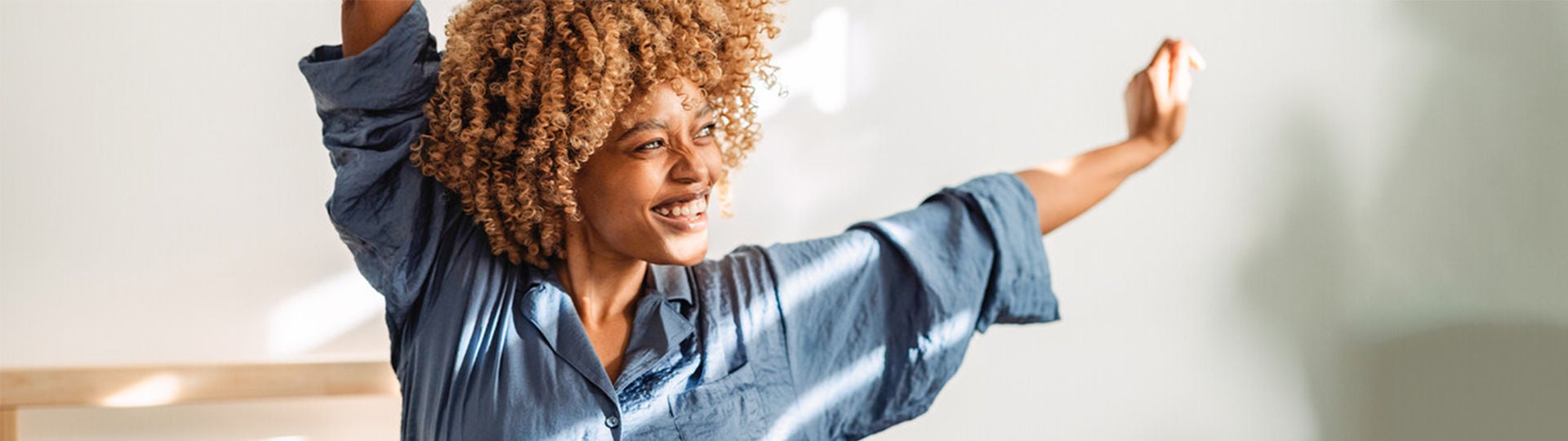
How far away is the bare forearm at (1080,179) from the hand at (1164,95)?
21 mm

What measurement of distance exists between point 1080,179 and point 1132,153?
0.05m

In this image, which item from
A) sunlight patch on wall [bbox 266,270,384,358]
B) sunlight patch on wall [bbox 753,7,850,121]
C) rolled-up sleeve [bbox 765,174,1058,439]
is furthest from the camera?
sunlight patch on wall [bbox 753,7,850,121]

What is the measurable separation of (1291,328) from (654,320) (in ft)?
3.94

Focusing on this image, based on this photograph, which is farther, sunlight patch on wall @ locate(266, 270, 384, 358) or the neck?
sunlight patch on wall @ locate(266, 270, 384, 358)

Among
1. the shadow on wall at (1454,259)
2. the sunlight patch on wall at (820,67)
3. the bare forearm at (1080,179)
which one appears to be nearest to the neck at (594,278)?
the bare forearm at (1080,179)

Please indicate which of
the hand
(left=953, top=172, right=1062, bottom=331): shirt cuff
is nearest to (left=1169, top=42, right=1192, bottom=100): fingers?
the hand

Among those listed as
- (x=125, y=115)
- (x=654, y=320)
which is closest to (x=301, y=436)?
(x=125, y=115)

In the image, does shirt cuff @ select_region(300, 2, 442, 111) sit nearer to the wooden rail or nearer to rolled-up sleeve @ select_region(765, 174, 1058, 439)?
rolled-up sleeve @ select_region(765, 174, 1058, 439)

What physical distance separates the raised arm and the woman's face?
0.17 meters

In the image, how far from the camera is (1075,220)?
6.32ft

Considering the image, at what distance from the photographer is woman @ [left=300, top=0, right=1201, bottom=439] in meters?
1.05

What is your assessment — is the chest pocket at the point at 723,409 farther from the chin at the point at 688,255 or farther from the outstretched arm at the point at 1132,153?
the outstretched arm at the point at 1132,153

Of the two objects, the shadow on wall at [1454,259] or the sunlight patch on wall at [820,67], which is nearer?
the sunlight patch on wall at [820,67]

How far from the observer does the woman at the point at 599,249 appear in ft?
3.46
